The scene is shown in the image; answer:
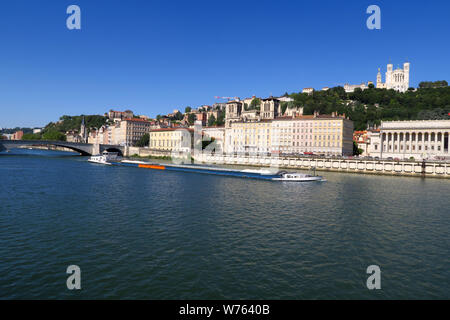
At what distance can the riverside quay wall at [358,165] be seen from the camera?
5619cm

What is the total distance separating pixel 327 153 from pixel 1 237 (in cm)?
7755

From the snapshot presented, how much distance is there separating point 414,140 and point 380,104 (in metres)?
75.6

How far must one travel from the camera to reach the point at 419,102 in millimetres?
124438

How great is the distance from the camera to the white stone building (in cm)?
7331

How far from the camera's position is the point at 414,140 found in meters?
77.4

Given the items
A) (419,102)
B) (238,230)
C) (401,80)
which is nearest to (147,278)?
(238,230)

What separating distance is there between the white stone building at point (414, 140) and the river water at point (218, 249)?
191 feet

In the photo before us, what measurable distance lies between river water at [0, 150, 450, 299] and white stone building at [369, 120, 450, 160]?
58.3m

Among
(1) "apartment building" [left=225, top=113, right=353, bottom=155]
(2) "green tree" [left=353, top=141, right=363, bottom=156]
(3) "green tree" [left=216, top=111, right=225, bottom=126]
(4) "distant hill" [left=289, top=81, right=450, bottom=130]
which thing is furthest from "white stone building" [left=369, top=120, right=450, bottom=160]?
(3) "green tree" [left=216, top=111, right=225, bottom=126]

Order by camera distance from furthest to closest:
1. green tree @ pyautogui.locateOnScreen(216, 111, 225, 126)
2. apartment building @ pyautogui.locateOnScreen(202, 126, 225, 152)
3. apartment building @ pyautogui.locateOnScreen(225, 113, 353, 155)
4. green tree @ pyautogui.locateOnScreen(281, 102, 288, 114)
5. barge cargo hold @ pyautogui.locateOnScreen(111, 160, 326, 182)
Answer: green tree @ pyautogui.locateOnScreen(281, 102, 288, 114)
green tree @ pyautogui.locateOnScreen(216, 111, 225, 126)
apartment building @ pyautogui.locateOnScreen(202, 126, 225, 152)
apartment building @ pyautogui.locateOnScreen(225, 113, 353, 155)
barge cargo hold @ pyautogui.locateOnScreen(111, 160, 326, 182)

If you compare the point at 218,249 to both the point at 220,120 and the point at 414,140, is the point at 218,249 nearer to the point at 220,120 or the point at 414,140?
the point at 414,140
